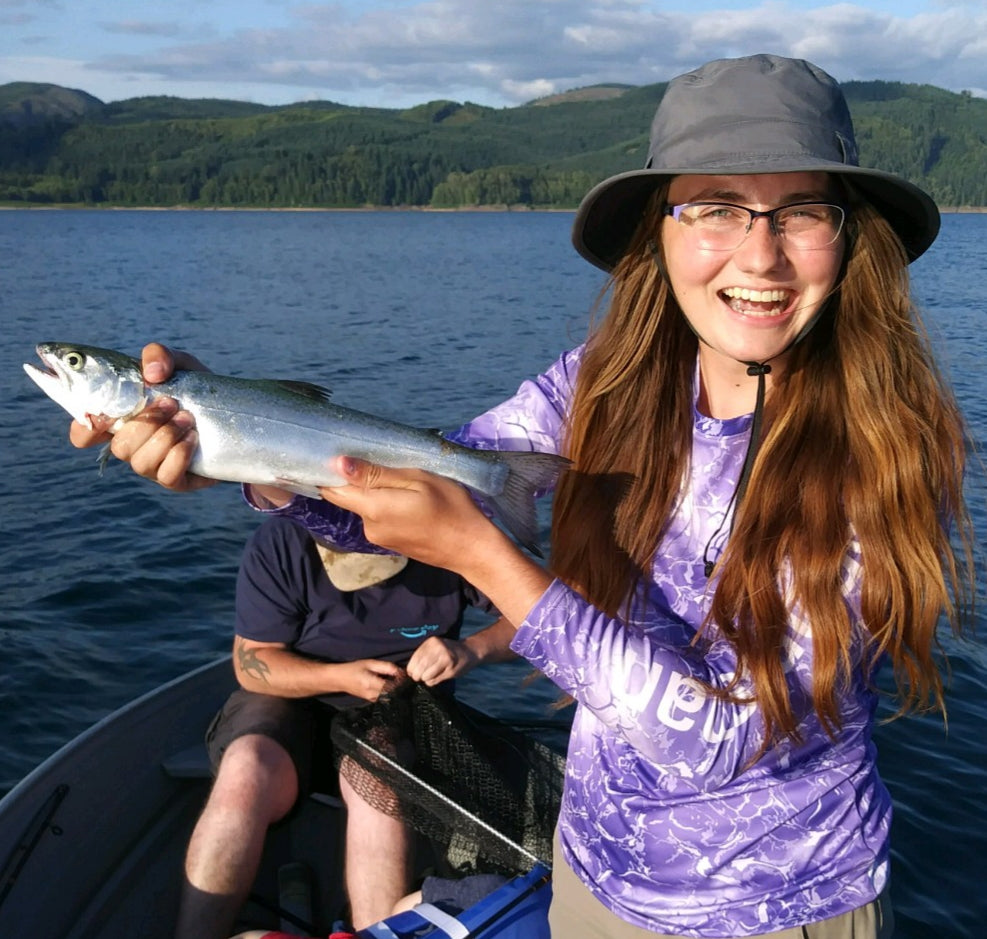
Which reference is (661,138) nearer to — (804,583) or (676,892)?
(804,583)

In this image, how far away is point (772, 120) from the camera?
8.47 feet

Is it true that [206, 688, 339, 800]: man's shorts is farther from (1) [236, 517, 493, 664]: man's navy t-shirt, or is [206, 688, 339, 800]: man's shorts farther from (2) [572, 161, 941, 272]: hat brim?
(2) [572, 161, 941, 272]: hat brim

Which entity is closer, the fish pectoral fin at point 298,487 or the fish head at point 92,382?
the fish pectoral fin at point 298,487

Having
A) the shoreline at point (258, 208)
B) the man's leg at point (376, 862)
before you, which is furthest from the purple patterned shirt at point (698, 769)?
the shoreline at point (258, 208)

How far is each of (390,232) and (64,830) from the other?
364 ft

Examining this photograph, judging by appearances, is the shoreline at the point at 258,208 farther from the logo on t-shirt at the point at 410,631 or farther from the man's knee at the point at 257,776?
the man's knee at the point at 257,776

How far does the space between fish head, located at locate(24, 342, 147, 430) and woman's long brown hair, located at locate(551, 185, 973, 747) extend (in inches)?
63.4

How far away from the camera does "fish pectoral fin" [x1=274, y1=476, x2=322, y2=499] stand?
340cm

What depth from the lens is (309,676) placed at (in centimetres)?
484

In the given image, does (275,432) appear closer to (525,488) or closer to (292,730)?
(525,488)

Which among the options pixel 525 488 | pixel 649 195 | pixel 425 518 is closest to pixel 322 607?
pixel 525 488

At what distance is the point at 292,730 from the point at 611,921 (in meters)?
2.47

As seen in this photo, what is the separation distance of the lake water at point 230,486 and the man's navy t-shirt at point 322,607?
5.22 feet

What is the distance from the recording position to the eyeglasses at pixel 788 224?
8.88 feet
